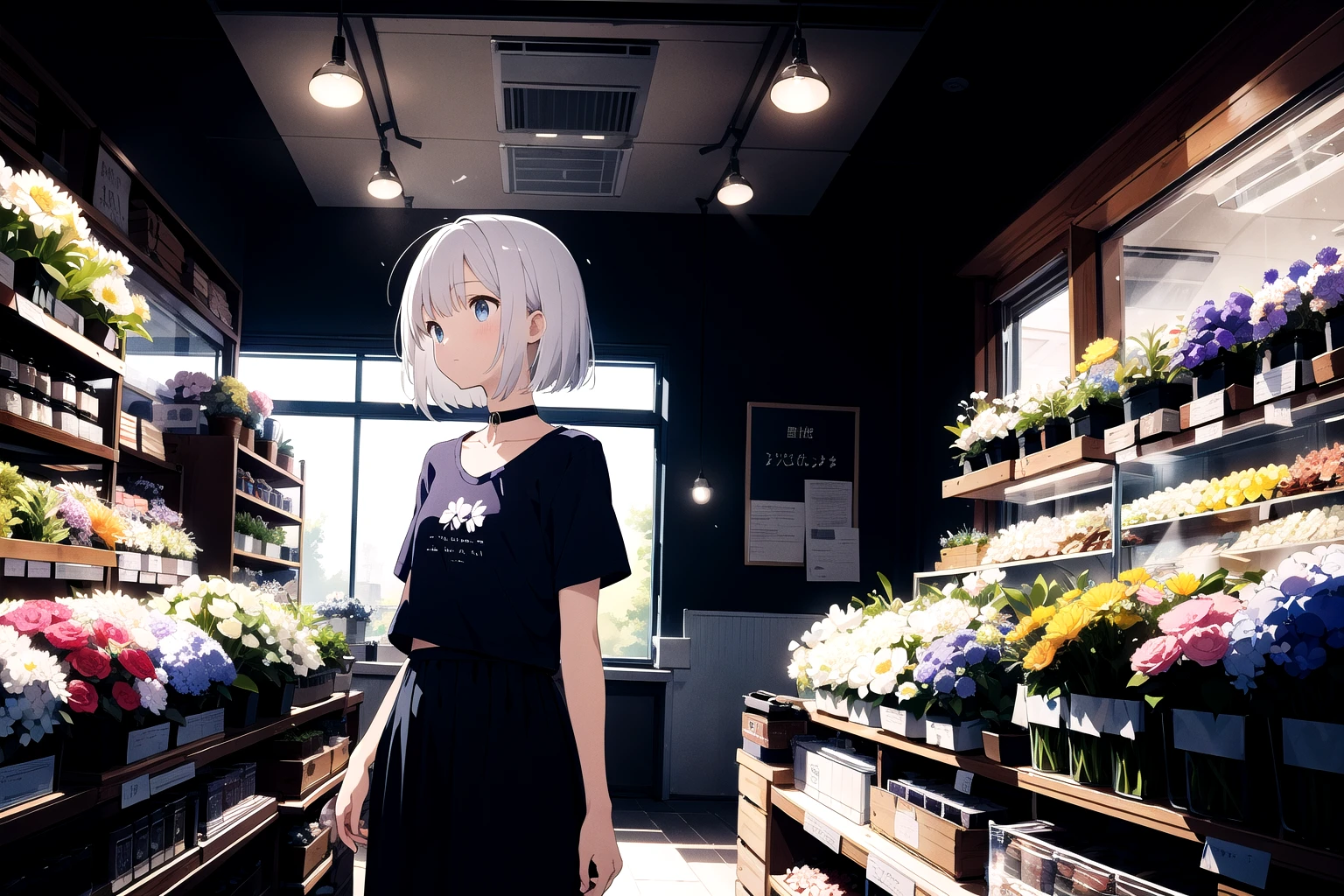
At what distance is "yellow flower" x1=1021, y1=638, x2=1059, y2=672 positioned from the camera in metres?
1.95

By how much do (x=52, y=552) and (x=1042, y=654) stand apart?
8.29 feet

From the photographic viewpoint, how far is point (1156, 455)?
10.4 ft

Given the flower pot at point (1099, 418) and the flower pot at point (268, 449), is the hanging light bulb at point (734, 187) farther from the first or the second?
the flower pot at point (268, 449)

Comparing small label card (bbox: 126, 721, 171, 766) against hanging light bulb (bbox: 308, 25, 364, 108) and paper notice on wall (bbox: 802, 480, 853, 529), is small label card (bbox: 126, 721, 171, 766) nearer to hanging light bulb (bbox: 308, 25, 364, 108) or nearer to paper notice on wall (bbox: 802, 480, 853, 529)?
hanging light bulb (bbox: 308, 25, 364, 108)

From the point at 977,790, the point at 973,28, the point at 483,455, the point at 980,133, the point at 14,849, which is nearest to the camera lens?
the point at 483,455

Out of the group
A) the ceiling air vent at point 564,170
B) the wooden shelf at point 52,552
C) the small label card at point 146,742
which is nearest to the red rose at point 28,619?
the small label card at point 146,742

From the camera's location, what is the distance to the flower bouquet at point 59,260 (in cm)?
270

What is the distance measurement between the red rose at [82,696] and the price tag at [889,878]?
1.86m

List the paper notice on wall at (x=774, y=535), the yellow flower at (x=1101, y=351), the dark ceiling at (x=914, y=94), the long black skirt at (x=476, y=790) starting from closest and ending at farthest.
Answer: the long black skirt at (x=476, y=790), the yellow flower at (x=1101, y=351), the dark ceiling at (x=914, y=94), the paper notice on wall at (x=774, y=535)

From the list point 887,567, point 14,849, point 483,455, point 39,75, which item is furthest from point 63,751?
point 887,567

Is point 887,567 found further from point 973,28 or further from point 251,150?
point 251,150

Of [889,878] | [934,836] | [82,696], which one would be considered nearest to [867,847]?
[889,878]

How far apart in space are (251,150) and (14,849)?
526cm

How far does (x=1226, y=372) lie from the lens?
274 cm
